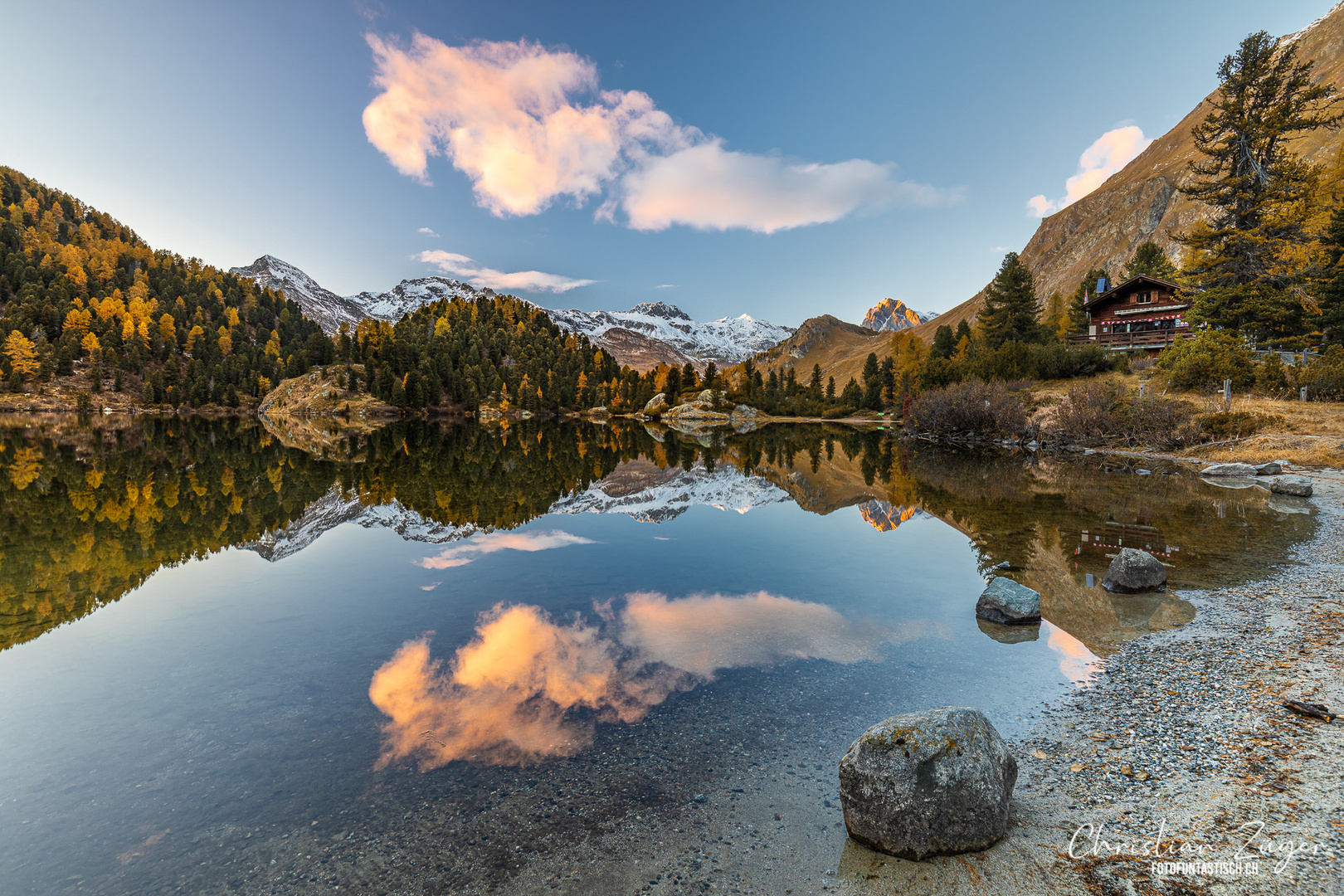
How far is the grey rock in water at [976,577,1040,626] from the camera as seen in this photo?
1097 cm

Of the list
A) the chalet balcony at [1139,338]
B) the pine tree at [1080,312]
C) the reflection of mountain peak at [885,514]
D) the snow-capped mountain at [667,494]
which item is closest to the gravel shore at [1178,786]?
the reflection of mountain peak at [885,514]

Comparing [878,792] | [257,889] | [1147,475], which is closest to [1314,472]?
[1147,475]

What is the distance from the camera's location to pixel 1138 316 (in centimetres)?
6228

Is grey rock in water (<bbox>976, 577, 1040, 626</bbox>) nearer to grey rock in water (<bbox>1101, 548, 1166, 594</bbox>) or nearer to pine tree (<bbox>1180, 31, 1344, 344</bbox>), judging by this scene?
grey rock in water (<bbox>1101, 548, 1166, 594</bbox>)

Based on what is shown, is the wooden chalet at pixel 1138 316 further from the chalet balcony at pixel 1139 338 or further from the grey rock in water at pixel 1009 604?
the grey rock in water at pixel 1009 604

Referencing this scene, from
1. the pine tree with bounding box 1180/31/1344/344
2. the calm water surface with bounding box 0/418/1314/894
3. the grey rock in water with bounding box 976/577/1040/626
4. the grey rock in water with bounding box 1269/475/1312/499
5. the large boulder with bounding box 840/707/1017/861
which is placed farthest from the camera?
the pine tree with bounding box 1180/31/1344/344

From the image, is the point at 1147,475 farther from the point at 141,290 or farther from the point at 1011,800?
the point at 141,290

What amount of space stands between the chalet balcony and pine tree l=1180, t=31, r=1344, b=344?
1079 centimetres

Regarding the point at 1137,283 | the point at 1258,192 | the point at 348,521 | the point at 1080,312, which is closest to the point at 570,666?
the point at 348,521

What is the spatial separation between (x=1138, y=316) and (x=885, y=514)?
204 ft

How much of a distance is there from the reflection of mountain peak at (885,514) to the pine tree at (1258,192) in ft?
131

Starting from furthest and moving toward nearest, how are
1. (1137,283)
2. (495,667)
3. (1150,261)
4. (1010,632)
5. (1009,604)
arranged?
1. (1150,261)
2. (1137,283)
3. (1009,604)
4. (1010,632)
5. (495,667)

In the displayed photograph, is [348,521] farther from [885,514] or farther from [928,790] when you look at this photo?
[885,514]

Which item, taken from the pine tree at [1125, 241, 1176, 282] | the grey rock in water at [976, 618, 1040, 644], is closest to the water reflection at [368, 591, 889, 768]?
the grey rock in water at [976, 618, 1040, 644]
